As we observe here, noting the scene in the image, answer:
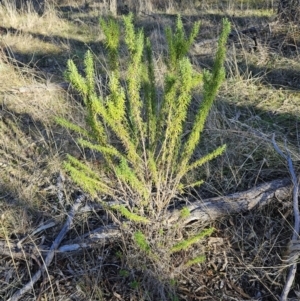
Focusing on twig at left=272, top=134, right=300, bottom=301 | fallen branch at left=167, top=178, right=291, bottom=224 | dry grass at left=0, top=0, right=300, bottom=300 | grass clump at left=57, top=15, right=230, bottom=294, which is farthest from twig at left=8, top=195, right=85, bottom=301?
twig at left=272, top=134, right=300, bottom=301

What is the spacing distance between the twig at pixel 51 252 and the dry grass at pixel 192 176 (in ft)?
0.15

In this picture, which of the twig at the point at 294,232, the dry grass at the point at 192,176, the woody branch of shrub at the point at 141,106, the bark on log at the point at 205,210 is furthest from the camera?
the bark on log at the point at 205,210

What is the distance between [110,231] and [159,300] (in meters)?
0.47

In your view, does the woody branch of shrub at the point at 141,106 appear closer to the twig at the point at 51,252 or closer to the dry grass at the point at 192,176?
the dry grass at the point at 192,176

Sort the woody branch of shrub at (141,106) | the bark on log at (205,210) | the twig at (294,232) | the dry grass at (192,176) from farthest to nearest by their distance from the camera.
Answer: the bark on log at (205,210) → the dry grass at (192,176) → the twig at (294,232) → the woody branch of shrub at (141,106)

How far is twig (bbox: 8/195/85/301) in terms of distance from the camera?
197cm

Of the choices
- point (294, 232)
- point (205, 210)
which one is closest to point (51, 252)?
point (205, 210)

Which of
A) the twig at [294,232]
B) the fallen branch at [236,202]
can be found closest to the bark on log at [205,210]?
the fallen branch at [236,202]

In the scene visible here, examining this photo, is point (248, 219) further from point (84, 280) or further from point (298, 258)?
point (84, 280)

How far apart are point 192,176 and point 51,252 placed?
1032 millimetres

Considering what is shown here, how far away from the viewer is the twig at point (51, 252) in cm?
197

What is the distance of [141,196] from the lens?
6.25ft

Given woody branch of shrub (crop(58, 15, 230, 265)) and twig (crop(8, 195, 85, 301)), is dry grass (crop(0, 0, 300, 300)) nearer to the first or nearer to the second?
twig (crop(8, 195, 85, 301))

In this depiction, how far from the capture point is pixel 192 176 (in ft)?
8.32
